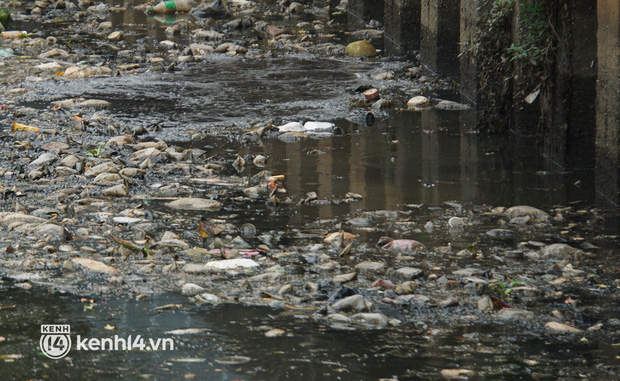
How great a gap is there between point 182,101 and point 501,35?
3320mm

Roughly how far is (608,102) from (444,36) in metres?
4.78

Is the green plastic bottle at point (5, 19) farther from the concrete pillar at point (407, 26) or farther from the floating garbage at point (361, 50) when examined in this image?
the concrete pillar at point (407, 26)

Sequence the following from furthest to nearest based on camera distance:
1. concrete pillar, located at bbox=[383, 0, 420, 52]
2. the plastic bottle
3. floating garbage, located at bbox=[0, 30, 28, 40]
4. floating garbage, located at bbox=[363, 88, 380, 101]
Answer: the plastic bottle → floating garbage, located at bbox=[0, 30, 28, 40] → concrete pillar, located at bbox=[383, 0, 420, 52] → floating garbage, located at bbox=[363, 88, 380, 101]

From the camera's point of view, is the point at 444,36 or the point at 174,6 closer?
the point at 444,36

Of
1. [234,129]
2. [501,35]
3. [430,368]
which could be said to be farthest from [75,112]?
[430,368]

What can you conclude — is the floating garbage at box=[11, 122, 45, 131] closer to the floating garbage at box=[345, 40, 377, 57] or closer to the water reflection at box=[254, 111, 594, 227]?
the water reflection at box=[254, 111, 594, 227]

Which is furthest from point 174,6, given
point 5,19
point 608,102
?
point 608,102

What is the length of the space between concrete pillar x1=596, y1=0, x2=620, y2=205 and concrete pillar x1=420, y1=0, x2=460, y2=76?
4411 millimetres

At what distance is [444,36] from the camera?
10070mm

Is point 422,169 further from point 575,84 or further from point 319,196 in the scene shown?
point 575,84

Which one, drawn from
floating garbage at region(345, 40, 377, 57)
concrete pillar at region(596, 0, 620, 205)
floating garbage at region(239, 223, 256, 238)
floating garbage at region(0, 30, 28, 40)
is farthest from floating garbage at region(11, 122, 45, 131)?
floating garbage at region(0, 30, 28, 40)

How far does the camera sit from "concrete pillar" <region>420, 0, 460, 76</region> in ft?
32.7

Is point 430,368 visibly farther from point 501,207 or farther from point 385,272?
point 501,207

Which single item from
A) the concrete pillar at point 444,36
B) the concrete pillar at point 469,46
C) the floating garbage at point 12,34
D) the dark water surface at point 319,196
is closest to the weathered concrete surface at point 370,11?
the dark water surface at point 319,196
